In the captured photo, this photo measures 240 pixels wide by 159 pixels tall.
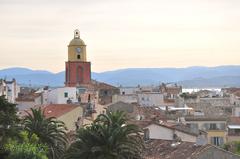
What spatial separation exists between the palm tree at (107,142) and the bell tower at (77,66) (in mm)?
67338

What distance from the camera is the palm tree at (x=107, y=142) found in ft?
113

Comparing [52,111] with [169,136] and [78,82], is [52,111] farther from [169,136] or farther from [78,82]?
[78,82]

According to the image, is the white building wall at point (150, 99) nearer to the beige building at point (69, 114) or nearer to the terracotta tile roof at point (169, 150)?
the beige building at point (69, 114)

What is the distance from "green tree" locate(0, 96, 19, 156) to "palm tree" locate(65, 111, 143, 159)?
12.0ft

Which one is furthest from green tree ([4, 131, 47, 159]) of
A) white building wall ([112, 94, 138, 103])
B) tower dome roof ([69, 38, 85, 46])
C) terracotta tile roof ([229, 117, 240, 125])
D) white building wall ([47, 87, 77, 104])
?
white building wall ([112, 94, 138, 103])

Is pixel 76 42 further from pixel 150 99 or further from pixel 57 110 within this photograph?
pixel 57 110

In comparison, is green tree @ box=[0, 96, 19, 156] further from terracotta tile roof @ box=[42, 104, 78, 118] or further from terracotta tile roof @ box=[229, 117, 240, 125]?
terracotta tile roof @ box=[229, 117, 240, 125]

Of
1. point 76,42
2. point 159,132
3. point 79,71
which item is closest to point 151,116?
point 159,132

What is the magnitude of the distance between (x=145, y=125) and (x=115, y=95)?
61.6 metres

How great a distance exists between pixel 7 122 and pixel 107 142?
5.34 m

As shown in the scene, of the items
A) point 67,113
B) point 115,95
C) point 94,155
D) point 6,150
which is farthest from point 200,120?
point 115,95

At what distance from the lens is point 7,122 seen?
32438 mm

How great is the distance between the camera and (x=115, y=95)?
374 ft

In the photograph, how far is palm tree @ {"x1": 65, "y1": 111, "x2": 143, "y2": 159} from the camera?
113ft
